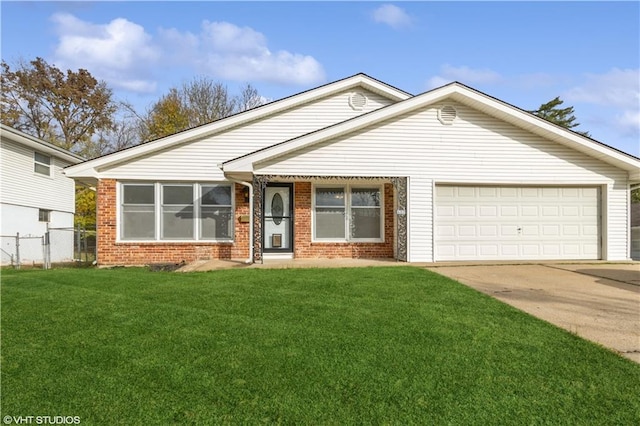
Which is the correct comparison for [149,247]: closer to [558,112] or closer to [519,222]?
[519,222]

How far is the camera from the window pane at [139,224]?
11.8 m

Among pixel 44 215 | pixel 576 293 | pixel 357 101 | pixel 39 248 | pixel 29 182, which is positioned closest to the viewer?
pixel 576 293

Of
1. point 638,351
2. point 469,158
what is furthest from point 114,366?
point 469,158

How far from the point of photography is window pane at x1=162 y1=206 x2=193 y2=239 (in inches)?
467

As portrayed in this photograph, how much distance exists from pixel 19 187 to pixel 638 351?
21273 mm

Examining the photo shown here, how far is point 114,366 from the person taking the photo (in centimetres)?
369

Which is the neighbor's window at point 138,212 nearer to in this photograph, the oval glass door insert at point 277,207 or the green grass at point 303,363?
the oval glass door insert at point 277,207

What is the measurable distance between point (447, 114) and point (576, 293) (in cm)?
610

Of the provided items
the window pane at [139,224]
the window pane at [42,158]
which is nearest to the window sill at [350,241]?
the window pane at [139,224]

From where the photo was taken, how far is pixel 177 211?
11.9 m

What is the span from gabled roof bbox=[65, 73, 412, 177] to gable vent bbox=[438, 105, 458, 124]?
7.50 ft

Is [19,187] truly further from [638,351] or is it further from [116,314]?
[638,351]

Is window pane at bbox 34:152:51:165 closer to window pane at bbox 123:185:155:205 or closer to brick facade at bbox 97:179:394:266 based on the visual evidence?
brick facade at bbox 97:179:394:266

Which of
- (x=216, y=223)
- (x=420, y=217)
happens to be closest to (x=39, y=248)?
(x=216, y=223)
